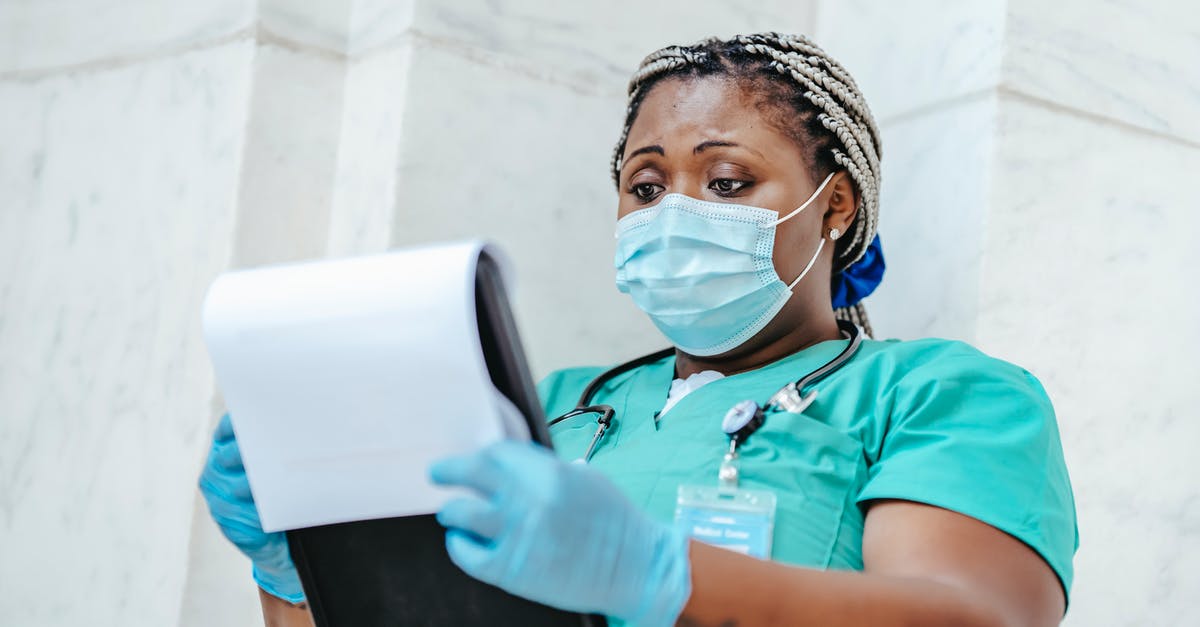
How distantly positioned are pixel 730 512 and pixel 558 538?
41 cm

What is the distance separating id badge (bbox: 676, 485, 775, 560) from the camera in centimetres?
128

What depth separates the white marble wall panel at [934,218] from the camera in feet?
6.35

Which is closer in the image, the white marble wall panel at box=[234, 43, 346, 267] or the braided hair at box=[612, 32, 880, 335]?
the braided hair at box=[612, 32, 880, 335]

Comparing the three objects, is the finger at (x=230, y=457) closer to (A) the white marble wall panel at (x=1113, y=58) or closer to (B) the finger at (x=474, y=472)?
(B) the finger at (x=474, y=472)

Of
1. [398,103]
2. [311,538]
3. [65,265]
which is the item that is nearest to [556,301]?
[398,103]

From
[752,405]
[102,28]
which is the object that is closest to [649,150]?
[752,405]

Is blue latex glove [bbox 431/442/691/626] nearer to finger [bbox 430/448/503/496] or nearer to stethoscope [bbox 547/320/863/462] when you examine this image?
finger [bbox 430/448/503/496]

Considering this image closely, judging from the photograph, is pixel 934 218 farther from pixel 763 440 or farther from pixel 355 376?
pixel 355 376

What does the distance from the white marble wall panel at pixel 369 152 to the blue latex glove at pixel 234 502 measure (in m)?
0.76

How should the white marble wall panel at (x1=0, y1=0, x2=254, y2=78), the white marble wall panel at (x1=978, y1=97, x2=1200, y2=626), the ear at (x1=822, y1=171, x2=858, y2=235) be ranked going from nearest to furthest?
1. the ear at (x1=822, y1=171, x2=858, y2=235)
2. the white marble wall panel at (x1=978, y1=97, x2=1200, y2=626)
3. the white marble wall panel at (x1=0, y1=0, x2=254, y2=78)

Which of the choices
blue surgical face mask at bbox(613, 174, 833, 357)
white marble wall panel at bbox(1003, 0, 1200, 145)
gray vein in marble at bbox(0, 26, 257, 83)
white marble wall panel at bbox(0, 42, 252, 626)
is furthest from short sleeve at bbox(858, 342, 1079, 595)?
gray vein in marble at bbox(0, 26, 257, 83)

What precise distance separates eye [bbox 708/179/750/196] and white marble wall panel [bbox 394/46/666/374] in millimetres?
594

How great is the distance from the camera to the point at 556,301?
7.16ft

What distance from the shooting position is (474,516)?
95 centimetres
